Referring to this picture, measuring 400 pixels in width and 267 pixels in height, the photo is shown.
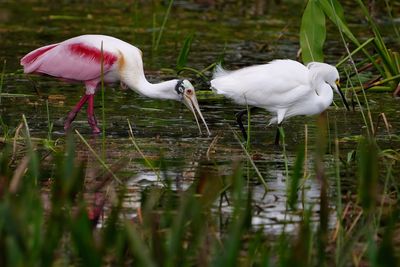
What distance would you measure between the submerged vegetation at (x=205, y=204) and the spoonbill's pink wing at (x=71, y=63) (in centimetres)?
39

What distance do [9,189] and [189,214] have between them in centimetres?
73

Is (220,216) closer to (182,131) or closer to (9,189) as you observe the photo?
(9,189)

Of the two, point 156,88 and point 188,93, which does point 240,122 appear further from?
point 156,88

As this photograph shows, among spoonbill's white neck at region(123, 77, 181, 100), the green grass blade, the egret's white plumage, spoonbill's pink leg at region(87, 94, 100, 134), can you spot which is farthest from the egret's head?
the green grass blade

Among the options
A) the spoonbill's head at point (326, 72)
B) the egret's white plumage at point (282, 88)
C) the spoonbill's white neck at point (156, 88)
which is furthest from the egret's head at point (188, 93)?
the spoonbill's head at point (326, 72)

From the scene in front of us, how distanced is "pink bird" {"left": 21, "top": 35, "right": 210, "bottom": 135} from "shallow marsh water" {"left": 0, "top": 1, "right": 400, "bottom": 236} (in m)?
Answer: 0.24

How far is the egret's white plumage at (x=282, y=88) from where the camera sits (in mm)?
8562

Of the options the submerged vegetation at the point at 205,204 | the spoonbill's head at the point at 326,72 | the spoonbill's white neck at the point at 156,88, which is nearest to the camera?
the submerged vegetation at the point at 205,204

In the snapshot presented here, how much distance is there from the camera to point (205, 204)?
4629 millimetres

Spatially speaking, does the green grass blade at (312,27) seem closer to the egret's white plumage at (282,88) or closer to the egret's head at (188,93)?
the egret's white plumage at (282,88)

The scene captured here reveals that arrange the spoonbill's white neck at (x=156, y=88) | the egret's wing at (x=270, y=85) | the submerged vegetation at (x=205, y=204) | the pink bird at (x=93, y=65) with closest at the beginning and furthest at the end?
1. the submerged vegetation at (x=205, y=204)
2. the egret's wing at (x=270, y=85)
3. the spoonbill's white neck at (x=156, y=88)
4. the pink bird at (x=93, y=65)

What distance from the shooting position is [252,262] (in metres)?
4.79

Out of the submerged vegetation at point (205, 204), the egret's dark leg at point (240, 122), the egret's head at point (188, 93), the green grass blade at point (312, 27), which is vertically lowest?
the submerged vegetation at point (205, 204)

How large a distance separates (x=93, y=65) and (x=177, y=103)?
1.11 metres
